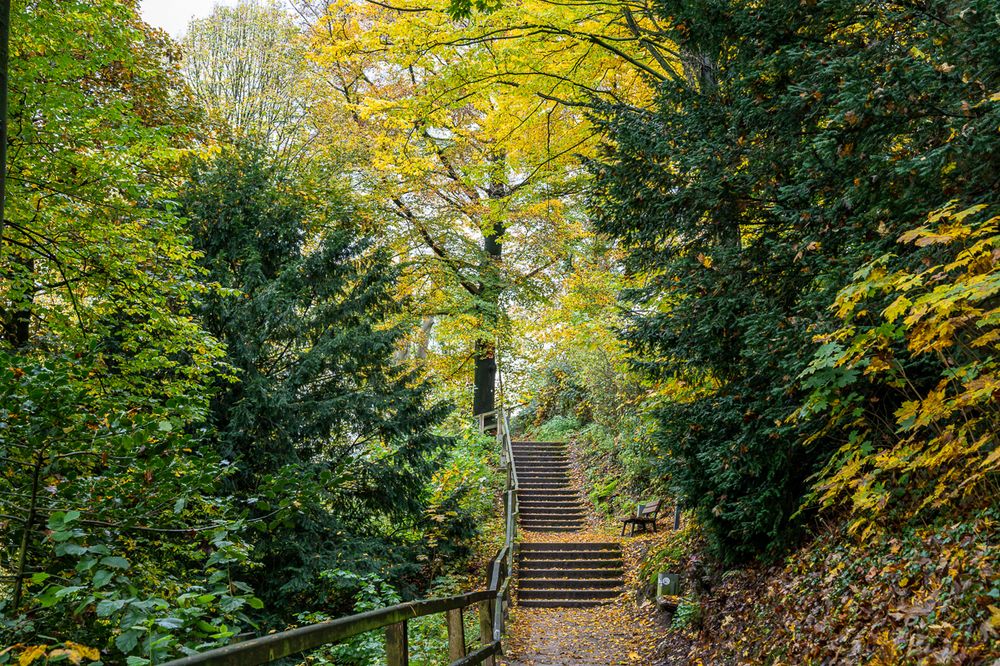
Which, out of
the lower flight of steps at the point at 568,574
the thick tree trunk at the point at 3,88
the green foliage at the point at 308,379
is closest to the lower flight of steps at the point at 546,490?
the lower flight of steps at the point at 568,574

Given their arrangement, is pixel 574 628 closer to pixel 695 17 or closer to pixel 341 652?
pixel 341 652

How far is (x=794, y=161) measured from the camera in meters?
5.89

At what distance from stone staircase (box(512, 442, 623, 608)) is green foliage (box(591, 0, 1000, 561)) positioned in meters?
5.37

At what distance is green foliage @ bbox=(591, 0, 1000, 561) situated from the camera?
15.7 feet

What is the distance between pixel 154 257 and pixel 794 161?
6.91 m

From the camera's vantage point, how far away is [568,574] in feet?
43.4

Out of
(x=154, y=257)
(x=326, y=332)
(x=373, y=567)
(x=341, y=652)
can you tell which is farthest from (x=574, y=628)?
(x=154, y=257)

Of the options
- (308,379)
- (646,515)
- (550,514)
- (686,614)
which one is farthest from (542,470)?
(686,614)

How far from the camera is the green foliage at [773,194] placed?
4.78 meters

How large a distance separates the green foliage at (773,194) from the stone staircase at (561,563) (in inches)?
212

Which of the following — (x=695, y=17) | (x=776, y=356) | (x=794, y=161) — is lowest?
(x=776, y=356)

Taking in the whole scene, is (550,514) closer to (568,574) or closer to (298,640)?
(568,574)

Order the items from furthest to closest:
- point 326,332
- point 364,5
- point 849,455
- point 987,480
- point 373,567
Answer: point 364,5 → point 326,332 → point 373,567 → point 849,455 → point 987,480

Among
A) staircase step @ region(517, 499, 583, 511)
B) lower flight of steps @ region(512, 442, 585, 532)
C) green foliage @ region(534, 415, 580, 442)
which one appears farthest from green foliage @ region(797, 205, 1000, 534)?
green foliage @ region(534, 415, 580, 442)
